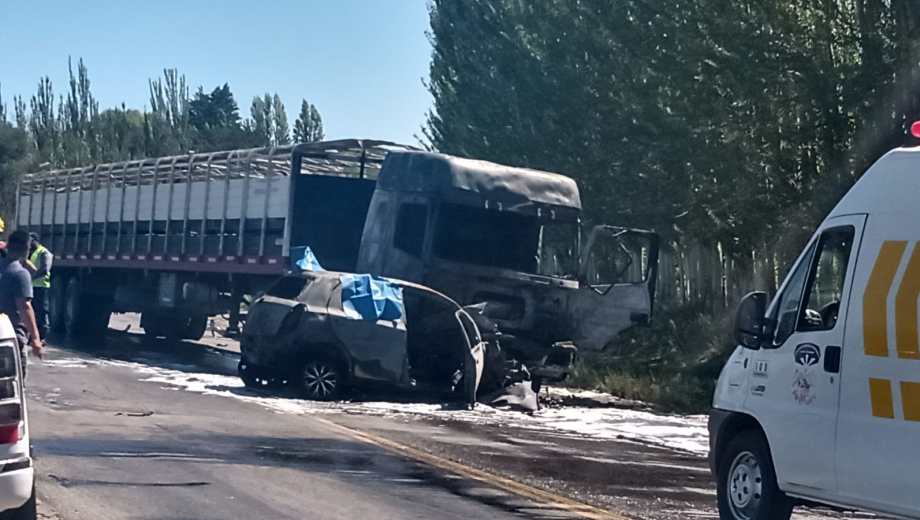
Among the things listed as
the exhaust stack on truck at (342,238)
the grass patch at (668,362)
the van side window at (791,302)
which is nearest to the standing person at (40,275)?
the exhaust stack on truck at (342,238)

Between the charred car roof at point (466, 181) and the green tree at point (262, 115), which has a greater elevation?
the green tree at point (262, 115)

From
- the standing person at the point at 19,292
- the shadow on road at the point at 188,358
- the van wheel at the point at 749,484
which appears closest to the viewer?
the van wheel at the point at 749,484

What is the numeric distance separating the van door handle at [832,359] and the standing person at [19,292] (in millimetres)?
6152

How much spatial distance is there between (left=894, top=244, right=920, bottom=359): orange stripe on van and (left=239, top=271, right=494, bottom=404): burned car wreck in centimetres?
990

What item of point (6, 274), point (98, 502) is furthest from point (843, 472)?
point (6, 274)

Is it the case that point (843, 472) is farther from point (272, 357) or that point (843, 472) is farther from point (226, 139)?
point (226, 139)

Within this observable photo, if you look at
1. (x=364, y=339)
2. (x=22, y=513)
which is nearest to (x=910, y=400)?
(x=22, y=513)

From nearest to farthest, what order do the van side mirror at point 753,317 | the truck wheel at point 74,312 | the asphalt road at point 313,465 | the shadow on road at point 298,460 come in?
the van side mirror at point 753,317
the asphalt road at point 313,465
the shadow on road at point 298,460
the truck wheel at point 74,312

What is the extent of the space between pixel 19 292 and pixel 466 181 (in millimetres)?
8170

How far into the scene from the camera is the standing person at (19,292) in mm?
11539

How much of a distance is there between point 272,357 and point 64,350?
8730 millimetres

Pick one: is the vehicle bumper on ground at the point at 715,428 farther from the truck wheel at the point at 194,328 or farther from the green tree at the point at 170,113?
the green tree at the point at 170,113

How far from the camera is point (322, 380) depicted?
17734mm

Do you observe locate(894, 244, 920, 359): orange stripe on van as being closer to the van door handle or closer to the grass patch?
the van door handle
